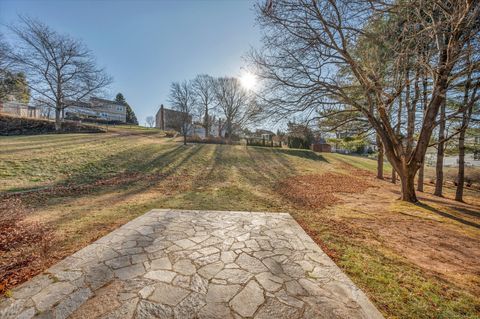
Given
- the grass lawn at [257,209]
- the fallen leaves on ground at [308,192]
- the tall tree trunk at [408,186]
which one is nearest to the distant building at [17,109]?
the grass lawn at [257,209]

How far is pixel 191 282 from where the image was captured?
2.38m

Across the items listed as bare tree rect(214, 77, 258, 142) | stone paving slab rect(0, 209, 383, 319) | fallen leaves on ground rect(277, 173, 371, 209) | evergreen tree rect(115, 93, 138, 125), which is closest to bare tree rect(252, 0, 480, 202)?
fallen leaves on ground rect(277, 173, 371, 209)

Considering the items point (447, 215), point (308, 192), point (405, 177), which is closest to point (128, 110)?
point (308, 192)

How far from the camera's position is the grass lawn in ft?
8.49

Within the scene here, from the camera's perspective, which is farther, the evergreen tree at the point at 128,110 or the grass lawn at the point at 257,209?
the evergreen tree at the point at 128,110

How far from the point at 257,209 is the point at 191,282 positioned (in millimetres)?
3712

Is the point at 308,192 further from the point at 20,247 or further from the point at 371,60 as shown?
the point at 20,247

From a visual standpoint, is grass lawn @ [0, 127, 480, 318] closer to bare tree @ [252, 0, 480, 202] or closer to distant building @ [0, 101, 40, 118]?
bare tree @ [252, 0, 480, 202]

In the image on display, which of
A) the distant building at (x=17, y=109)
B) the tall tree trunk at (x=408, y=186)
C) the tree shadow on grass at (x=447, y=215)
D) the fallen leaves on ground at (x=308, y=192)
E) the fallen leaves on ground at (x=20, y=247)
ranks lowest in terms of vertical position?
the fallen leaves on ground at (x=20, y=247)

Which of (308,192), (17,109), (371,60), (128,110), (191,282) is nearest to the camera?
(191,282)

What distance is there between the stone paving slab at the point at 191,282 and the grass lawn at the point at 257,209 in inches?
15.6

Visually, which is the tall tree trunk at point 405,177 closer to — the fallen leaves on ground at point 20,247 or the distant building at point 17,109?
the fallen leaves on ground at point 20,247

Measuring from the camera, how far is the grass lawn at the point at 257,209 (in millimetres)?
2588

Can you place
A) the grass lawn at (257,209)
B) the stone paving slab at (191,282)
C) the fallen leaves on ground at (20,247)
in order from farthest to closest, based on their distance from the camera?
the grass lawn at (257,209) → the fallen leaves on ground at (20,247) → the stone paving slab at (191,282)
